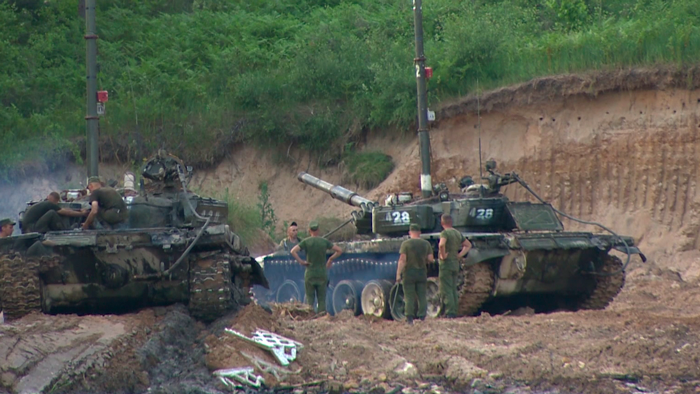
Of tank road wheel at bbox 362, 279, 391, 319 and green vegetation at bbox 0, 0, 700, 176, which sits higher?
green vegetation at bbox 0, 0, 700, 176

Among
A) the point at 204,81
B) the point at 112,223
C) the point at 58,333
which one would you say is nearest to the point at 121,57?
the point at 204,81

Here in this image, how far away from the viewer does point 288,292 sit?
1856 centimetres

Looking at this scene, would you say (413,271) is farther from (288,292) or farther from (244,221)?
(244,221)

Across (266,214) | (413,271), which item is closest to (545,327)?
(413,271)

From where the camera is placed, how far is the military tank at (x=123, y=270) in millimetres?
11055

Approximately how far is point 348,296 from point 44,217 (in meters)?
5.95

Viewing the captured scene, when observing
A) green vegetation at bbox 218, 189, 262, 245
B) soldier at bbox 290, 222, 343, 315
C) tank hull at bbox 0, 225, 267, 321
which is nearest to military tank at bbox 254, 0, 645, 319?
soldier at bbox 290, 222, 343, 315

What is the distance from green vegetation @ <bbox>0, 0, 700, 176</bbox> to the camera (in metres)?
23.8

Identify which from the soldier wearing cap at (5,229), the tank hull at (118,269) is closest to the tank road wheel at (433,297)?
the tank hull at (118,269)

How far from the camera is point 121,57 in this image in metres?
29.2

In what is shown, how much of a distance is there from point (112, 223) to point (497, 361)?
5.24m

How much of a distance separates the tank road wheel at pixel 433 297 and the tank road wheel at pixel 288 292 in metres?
3.77

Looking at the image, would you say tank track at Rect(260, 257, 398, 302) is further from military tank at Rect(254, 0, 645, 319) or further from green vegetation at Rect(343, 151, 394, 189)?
green vegetation at Rect(343, 151, 394, 189)

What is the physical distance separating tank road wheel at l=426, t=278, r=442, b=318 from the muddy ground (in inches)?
111
